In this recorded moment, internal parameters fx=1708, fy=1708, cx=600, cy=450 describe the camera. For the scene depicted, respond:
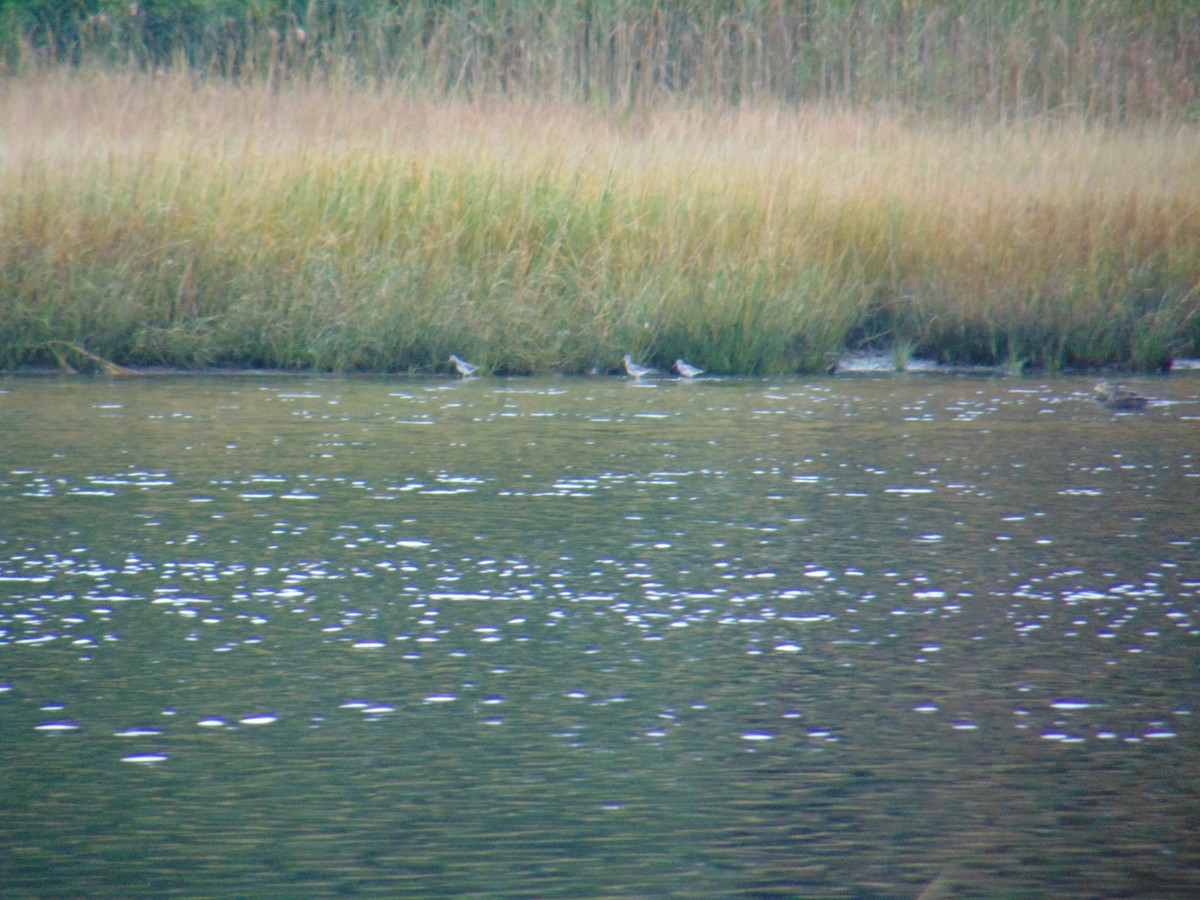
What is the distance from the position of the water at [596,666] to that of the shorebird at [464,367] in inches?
99.7

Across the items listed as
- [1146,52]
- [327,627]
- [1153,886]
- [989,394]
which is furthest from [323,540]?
[1146,52]

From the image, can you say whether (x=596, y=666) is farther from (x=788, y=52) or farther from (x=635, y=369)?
(x=788, y=52)

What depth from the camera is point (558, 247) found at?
9.63 meters

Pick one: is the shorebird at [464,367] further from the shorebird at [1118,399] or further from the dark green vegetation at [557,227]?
the shorebird at [1118,399]

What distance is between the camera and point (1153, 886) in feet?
8.00

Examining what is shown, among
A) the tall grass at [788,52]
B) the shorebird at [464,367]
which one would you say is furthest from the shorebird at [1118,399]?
the tall grass at [788,52]

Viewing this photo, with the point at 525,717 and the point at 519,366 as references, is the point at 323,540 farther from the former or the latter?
the point at 519,366

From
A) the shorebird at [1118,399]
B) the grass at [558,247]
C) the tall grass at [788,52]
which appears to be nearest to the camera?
the shorebird at [1118,399]

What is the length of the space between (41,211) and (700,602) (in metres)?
6.51

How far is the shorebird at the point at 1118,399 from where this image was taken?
7586 millimetres

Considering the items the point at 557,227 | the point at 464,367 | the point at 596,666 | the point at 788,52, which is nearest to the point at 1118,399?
the point at 464,367

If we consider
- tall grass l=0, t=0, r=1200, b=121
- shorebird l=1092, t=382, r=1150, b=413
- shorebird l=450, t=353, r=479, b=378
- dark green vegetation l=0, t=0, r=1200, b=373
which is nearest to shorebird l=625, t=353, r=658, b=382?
dark green vegetation l=0, t=0, r=1200, b=373

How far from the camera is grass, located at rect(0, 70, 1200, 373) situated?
9203 mm

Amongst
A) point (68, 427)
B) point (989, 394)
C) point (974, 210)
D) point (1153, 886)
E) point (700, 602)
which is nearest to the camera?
point (1153, 886)
